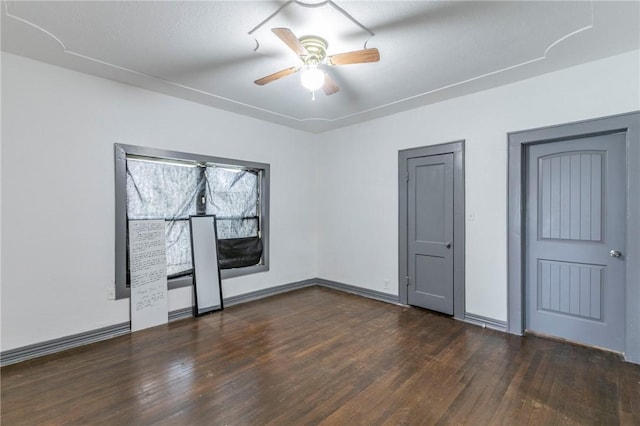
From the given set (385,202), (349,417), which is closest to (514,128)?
(385,202)

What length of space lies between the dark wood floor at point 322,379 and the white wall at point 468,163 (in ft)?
3.04

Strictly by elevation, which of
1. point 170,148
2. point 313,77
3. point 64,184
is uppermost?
point 313,77

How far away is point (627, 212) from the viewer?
2699mm

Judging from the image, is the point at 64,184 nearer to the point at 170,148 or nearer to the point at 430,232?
the point at 170,148

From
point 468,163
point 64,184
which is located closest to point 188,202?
point 64,184

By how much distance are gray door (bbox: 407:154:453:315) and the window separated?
2.21m

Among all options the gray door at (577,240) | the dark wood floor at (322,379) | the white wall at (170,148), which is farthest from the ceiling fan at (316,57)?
the dark wood floor at (322,379)

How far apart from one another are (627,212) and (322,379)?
10.1 ft

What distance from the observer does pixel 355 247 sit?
194 inches

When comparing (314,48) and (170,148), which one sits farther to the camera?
(170,148)

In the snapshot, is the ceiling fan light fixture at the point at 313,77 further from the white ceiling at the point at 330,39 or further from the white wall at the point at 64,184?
the white wall at the point at 64,184

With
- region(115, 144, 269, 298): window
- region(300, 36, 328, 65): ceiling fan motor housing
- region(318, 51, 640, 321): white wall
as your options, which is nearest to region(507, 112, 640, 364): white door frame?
region(318, 51, 640, 321): white wall

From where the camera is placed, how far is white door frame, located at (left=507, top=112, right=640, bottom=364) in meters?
2.65

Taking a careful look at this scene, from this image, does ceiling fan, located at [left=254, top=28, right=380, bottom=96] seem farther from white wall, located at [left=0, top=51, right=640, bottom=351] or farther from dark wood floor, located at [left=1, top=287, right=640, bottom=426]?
dark wood floor, located at [left=1, top=287, right=640, bottom=426]
